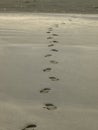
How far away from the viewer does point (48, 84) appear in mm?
4055

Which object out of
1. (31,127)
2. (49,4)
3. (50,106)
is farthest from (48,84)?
(49,4)

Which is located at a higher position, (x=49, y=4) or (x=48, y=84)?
(x=49, y=4)

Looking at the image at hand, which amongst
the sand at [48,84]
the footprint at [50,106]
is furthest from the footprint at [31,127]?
the footprint at [50,106]

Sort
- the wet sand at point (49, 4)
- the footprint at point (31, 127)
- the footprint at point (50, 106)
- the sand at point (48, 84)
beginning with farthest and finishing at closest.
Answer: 1. the wet sand at point (49, 4)
2. the footprint at point (50, 106)
3. the sand at point (48, 84)
4. the footprint at point (31, 127)

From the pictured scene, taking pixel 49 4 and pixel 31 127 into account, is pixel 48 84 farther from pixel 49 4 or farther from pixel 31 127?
pixel 49 4

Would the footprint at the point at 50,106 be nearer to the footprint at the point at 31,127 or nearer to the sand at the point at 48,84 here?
the sand at the point at 48,84

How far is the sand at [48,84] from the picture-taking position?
311 centimetres

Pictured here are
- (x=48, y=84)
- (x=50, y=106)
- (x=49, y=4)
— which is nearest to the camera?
(x=50, y=106)

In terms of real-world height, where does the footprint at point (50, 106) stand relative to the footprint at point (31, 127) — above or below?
above

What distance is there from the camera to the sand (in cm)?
311

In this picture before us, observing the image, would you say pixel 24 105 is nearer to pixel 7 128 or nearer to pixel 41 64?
pixel 7 128

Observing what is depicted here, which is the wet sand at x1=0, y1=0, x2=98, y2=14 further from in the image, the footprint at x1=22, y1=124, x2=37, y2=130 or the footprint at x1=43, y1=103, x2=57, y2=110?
the footprint at x1=22, y1=124, x2=37, y2=130

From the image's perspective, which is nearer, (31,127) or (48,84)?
(31,127)

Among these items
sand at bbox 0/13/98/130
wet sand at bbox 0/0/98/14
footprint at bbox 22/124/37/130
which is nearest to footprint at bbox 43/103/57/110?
sand at bbox 0/13/98/130
